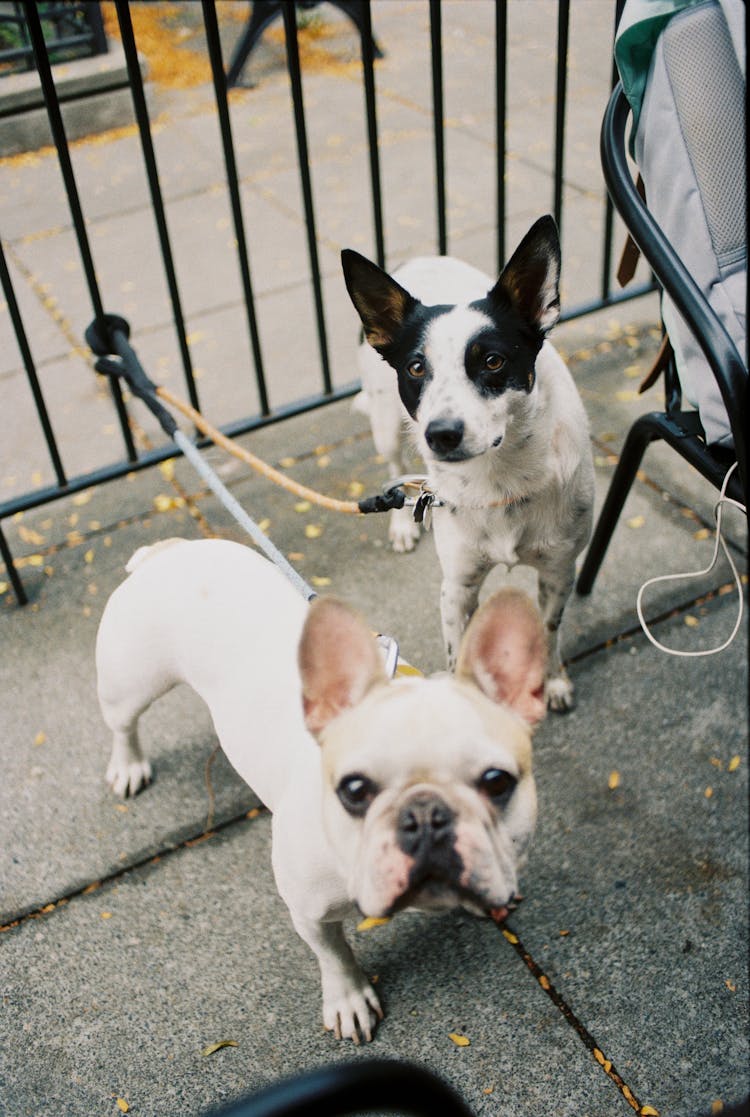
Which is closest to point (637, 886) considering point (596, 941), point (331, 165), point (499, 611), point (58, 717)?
point (596, 941)

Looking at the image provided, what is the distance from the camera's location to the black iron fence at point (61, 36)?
25.8ft

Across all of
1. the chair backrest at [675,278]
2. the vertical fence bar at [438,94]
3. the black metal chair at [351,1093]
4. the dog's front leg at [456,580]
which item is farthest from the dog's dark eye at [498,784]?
the vertical fence bar at [438,94]

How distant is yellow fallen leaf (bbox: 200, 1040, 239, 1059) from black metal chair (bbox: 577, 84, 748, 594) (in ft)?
5.76

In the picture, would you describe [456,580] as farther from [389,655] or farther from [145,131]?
[145,131]

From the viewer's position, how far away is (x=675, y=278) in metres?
2.43

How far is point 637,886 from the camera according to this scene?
261 centimetres

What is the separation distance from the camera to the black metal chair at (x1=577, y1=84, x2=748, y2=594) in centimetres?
227

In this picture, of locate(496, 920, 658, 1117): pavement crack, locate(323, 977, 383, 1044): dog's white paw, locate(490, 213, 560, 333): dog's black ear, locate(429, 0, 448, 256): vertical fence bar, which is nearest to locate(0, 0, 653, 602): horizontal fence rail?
locate(429, 0, 448, 256): vertical fence bar

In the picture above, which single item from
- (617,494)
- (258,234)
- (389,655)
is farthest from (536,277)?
(258,234)

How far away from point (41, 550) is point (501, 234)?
2.30m

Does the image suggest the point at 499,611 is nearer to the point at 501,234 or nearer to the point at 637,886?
the point at 637,886

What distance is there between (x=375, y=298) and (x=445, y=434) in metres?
0.46

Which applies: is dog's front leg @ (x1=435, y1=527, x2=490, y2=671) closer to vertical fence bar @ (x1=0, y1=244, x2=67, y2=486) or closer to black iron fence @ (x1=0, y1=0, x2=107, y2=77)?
vertical fence bar @ (x1=0, y1=244, x2=67, y2=486)

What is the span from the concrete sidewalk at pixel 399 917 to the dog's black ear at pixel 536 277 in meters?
1.27
